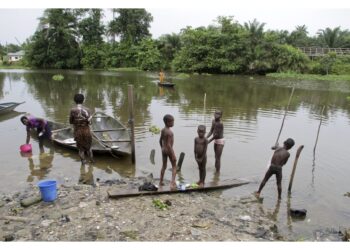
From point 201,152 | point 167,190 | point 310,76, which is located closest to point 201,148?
point 201,152

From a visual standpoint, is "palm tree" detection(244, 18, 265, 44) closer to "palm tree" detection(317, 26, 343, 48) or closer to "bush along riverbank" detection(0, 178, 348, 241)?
"palm tree" detection(317, 26, 343, 48)

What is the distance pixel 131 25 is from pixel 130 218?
193 ft

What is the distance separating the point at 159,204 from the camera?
6.42 metres

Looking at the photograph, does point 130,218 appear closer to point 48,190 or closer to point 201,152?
point 48,190

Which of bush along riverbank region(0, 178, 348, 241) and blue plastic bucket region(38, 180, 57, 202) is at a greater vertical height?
blue plastic bucket region(38, 180, 57, 202)

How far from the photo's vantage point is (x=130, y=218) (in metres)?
5.82

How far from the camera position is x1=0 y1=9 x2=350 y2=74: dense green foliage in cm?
4766

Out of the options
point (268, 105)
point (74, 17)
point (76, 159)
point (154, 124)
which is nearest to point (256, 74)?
point (268, 105)

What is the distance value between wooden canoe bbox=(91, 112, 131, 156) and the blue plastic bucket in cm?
331

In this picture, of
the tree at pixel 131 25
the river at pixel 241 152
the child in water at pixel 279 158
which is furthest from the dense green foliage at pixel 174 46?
the child in water at pixel 279 158

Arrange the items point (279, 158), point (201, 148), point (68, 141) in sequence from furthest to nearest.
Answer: point (68, 141), point (201, 148), point (279, 158)

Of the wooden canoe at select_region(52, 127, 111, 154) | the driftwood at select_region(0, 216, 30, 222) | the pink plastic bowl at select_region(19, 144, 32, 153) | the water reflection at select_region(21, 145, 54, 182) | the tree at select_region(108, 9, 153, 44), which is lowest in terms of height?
the water reflection at select_region(21, 145, 54, 182)

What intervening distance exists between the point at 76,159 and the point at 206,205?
5065mm


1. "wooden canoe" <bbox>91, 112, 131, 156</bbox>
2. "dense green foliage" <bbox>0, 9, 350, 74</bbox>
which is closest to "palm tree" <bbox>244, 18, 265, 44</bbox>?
"dense green foliage" <bbox>0, 9, 350, 74</bbox>
